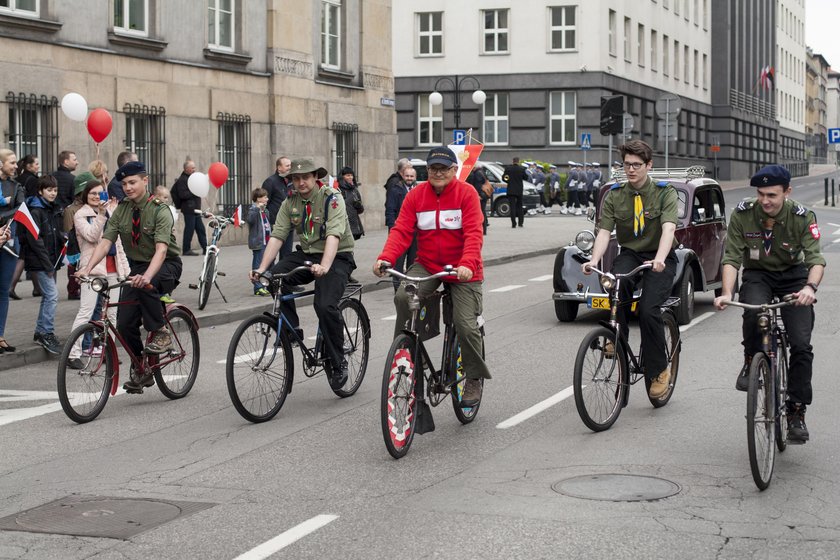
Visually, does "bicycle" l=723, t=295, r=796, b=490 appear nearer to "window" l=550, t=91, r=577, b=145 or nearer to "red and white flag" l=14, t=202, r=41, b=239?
"red and white flag" l=14, t=202, r=41, b=239

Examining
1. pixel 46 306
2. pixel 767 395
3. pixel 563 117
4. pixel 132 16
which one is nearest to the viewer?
pixel 767 395

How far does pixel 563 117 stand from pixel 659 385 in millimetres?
44316

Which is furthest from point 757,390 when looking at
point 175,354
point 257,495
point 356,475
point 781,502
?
point 175,354

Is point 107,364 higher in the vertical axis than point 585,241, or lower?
lower

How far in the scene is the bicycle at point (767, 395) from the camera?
6.38 metres

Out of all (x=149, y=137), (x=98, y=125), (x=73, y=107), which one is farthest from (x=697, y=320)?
(x=149, y=137)

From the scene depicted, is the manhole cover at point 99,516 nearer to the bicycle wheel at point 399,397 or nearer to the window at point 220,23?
the bicycle wheel at point 399,397

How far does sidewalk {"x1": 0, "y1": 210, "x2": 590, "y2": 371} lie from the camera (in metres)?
13.0

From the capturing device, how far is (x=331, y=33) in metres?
30.4

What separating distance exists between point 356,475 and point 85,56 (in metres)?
16.8

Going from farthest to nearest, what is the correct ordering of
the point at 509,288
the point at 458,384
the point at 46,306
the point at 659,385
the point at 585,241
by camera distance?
the point at 509,288
the point at 585,241
the point at 46,306
the point at 659,385
the point at 458,384

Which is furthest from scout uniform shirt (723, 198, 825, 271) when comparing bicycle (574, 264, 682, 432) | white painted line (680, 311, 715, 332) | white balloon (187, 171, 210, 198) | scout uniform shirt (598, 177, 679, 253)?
white balloon (187, 171, 210, 198)

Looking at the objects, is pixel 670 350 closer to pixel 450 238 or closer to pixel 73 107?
pixel 450 238

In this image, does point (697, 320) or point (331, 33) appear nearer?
point (697, 320)
